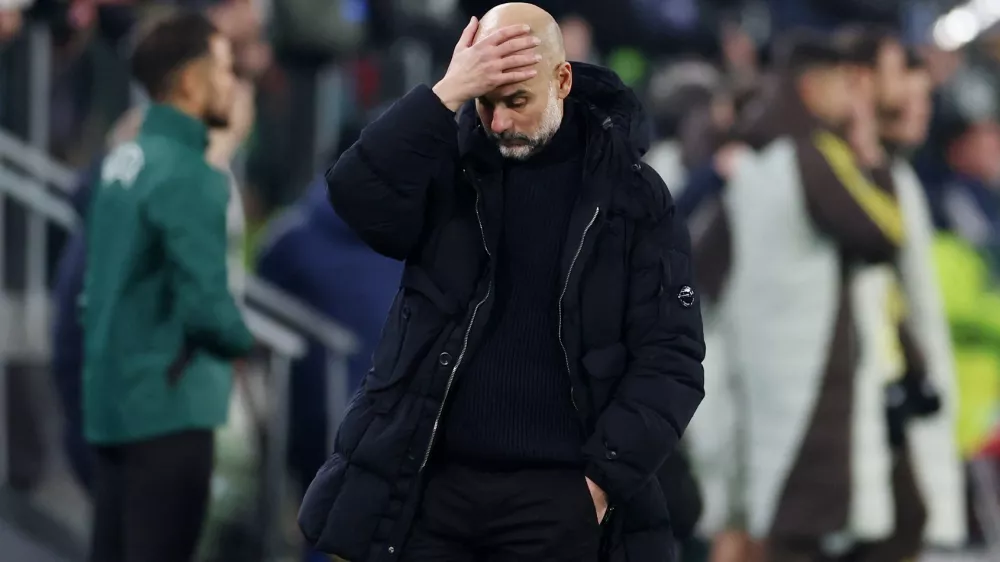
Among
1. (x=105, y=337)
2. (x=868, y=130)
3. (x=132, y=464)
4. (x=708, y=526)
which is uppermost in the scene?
(x=868, y=130)

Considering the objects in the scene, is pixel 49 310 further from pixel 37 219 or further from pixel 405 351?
pixel 405 351

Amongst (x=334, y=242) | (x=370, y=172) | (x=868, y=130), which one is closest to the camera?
(x=370, y=172)

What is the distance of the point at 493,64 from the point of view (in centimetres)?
377

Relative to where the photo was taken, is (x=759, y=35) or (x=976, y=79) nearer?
(x=759, y=35)

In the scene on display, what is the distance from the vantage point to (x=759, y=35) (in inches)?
498

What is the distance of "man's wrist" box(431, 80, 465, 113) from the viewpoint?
3.80 m

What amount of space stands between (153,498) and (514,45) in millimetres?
1809

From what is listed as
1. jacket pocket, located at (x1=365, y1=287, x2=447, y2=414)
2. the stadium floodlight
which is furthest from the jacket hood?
the stadium floodlight

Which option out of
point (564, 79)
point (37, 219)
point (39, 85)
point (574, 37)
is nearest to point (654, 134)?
point (574, 37)

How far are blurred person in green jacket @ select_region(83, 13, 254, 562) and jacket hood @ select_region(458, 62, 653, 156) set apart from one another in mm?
1199

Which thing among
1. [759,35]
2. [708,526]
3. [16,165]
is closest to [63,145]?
[16,165]

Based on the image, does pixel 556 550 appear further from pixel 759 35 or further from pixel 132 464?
pixel 759 35

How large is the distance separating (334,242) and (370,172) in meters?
3.92

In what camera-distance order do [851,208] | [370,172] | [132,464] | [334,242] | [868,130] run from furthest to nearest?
[334,242]
[868,130]
[851,208]
[132,464]
[370,172]
